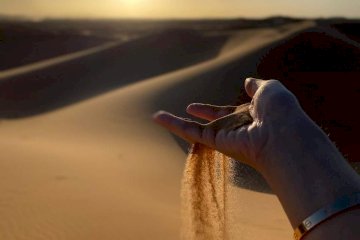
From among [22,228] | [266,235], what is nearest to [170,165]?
[266,235]

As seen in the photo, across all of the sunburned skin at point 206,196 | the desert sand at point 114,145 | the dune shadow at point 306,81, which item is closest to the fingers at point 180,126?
the sunburned skin at point 206,196

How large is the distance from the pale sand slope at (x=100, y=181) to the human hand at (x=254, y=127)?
41.7 inches

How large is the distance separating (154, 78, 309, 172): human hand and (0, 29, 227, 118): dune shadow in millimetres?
10662

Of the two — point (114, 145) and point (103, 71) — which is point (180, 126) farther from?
point (103, 71)

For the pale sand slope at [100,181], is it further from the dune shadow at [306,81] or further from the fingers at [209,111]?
the dune shadow at [306,81]

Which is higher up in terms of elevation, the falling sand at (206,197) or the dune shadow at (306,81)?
the dune shadow at (306,81)

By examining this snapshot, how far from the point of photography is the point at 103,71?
1772 centimetres

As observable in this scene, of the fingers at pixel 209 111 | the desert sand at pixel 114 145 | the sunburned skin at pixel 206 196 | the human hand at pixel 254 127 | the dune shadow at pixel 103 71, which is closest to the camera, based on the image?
the human hand at pixel 254 127

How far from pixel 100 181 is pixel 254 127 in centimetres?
400

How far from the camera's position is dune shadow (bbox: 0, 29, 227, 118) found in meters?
14.4

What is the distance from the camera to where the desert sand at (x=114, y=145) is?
15.3ft

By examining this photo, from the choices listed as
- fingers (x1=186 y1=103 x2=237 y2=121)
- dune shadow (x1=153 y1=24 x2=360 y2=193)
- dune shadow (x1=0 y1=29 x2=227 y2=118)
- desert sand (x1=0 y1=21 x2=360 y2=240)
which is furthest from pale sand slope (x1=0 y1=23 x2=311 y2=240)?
dune shadow (x1=0 y1=29 x2=227 y2=118)

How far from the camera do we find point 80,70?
17.8m

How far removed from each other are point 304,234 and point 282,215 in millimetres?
4103
